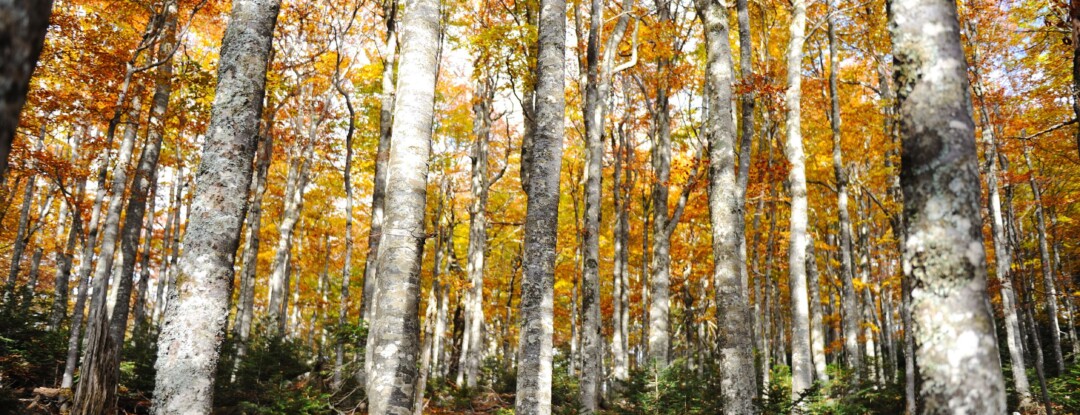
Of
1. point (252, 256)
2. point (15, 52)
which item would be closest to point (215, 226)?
point (15, 52)

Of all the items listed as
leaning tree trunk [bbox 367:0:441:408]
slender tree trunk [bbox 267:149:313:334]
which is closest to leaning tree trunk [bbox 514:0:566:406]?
leaning tree trunk [bbox 367:0:441:408]

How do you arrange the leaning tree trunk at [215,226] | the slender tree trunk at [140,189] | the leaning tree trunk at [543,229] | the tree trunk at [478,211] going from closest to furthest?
1. the leaning tree trunk at [215,226]
2. the leaning tree trunk at [543,229]
3. the slender tree trunk at [140,189]
4. the tree trunk at [478,211]

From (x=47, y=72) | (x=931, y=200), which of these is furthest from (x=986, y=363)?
(x=47, y=72)

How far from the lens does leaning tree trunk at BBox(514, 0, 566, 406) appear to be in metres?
6.12

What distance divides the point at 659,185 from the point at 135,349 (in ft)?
44.4

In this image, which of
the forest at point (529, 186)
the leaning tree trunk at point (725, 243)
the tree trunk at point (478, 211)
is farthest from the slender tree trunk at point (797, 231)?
the tree trunk at point (478, 211)

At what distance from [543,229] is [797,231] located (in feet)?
21.7

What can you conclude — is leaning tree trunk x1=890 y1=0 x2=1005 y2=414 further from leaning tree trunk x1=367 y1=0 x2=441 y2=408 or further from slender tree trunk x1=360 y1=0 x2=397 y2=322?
slender tree trunk x1=360 y1=0 x2=397 y2=322

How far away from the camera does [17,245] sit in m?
18.7

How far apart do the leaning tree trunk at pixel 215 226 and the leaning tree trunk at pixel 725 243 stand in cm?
532

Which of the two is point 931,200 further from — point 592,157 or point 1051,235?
point 1051,235

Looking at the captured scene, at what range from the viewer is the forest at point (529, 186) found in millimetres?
2732

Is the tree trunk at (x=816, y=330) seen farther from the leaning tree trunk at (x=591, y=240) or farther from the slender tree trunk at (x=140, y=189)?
the slender tree trunk at (x=140, y=189)

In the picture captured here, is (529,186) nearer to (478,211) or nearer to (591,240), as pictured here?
(591,240)
